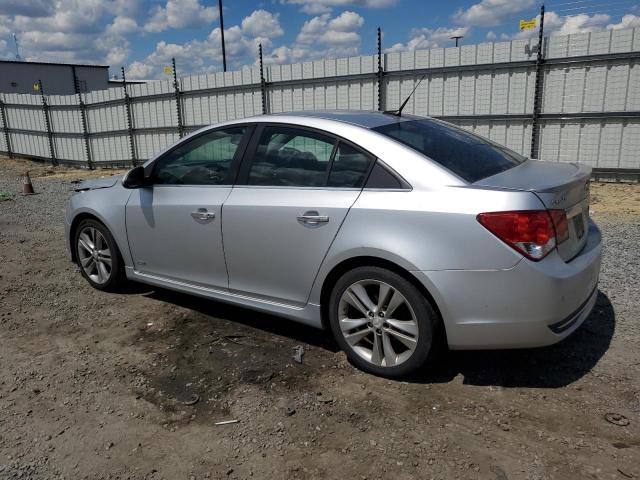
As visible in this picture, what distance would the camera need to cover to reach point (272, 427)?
2.85m

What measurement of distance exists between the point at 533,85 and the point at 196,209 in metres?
8.07

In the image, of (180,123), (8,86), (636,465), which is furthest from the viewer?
(8,86)

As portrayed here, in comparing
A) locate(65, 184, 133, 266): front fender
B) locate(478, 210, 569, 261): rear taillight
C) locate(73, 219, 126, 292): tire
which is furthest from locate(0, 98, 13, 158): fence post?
locate(478, 210, 569, 261): rear taillight

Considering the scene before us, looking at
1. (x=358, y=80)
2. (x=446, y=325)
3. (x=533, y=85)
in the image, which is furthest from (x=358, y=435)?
(x=358, y=80)

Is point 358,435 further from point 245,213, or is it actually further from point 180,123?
point 180,123

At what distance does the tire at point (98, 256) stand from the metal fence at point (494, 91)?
781 cm

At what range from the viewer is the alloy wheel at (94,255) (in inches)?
191

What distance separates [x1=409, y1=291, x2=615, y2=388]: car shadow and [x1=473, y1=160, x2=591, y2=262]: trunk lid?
76 centimetres

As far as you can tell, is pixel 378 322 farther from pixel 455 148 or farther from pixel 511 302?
pixel 455 148

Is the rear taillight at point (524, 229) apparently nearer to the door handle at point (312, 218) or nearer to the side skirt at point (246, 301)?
the door handle at point (312, 218)

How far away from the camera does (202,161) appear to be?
4.13 meters

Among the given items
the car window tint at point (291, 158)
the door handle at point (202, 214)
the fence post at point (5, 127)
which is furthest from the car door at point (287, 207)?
the fence post at point (5, 127)

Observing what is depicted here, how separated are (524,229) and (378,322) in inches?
38.7

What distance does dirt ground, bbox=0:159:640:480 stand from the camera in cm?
255
